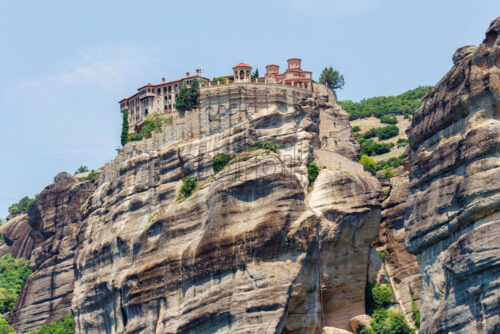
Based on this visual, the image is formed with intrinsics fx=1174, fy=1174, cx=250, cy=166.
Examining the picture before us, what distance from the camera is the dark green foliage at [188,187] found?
86500mm

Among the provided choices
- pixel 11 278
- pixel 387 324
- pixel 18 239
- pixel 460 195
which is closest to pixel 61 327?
pixel 11 278

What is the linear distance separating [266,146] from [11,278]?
41740 millimetres

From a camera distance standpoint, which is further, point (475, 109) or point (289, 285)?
point (289, 285)

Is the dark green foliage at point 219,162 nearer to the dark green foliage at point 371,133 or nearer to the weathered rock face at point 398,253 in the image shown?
the weathered rock face at point 398,253

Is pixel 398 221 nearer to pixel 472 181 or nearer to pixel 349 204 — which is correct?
pixel 349 204

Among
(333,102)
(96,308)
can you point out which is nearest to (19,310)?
(96,308)

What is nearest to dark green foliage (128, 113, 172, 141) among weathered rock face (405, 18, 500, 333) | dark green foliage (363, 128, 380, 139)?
weathered rock face (405, 18, 500, 333)

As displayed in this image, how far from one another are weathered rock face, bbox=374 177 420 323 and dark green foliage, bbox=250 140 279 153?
33.3 feet

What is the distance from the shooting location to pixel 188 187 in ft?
284

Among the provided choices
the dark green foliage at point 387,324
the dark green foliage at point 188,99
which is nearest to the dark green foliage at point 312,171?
the dark green foliage at point 387,324

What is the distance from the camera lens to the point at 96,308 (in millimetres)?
92750

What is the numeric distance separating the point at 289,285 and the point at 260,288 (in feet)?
6.26

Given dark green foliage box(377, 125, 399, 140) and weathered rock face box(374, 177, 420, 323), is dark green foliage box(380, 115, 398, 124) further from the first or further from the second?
weathered rock face box(374, 177, 420, 323)

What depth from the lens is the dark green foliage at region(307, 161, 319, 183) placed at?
85.1 m
